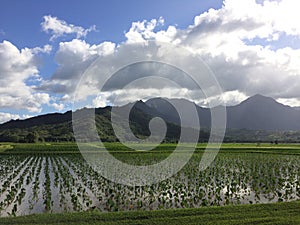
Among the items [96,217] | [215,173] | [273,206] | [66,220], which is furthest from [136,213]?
[215,173]

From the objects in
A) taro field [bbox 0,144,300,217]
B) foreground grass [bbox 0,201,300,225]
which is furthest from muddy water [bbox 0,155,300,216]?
foreground grass [bbox 0,201,300,225]

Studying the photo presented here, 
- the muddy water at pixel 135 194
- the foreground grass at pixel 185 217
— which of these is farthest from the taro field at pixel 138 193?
the foreground grass at pixel 185 217

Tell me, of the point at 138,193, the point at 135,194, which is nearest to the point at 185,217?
the point at 135,194

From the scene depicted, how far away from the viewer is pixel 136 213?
44.4 ft

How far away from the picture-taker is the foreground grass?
41.2 feet

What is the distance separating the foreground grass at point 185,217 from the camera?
12555 mm

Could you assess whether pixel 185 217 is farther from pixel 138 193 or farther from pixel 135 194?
pixel 138 193

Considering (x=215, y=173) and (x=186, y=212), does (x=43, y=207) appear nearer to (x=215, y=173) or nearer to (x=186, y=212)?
(x=186, y=212)

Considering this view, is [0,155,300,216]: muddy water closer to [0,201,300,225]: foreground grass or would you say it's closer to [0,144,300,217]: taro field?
[0,144,300,217]: taro field

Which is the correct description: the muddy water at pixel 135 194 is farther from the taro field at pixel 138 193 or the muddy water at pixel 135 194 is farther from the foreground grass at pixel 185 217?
the foreground grass at pixel 185 217

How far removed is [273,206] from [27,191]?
47.6ft

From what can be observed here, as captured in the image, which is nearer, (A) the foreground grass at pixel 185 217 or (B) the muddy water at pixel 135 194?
(A) the foreground grass at pixel 185 217

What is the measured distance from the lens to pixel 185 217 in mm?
13016

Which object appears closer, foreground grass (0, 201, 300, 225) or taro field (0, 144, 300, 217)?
foreground grass (0, 201, 300, 225)
